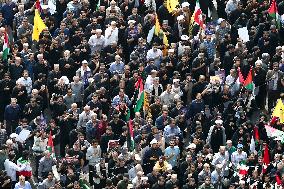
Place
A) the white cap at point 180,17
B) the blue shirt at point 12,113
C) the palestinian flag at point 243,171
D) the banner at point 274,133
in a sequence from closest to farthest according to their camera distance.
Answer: the palestinian flag at point 243,171 < the banner at point 274,133 < the blue shirt at point 12,113 < the white cap at point 180,17

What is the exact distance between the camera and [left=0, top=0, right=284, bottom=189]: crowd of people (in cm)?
5300

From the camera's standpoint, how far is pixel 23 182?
52.3 metres

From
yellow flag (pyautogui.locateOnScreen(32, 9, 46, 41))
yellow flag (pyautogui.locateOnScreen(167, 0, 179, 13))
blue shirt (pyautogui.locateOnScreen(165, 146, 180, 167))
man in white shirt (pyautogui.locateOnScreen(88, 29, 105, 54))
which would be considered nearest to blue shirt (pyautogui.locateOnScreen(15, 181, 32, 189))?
blue shirt (pyautogui.locateOnScreen(165, 146, 180, 167))

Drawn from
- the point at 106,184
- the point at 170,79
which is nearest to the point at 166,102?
the point at 170,79

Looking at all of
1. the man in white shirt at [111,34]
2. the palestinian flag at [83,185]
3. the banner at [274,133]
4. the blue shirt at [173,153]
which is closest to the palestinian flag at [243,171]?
the banner at [274,133]

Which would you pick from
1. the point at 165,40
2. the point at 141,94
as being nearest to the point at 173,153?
the point at 141,94

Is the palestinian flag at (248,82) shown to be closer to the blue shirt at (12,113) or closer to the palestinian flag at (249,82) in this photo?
the palestinian flag at (249,82)

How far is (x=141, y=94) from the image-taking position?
181 feet

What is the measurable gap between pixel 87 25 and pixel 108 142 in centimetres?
628

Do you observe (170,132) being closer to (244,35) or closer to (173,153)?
(173,153)

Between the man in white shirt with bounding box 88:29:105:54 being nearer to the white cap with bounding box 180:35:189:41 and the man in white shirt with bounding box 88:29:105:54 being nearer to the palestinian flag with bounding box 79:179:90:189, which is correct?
the white cap with bounding box 180:35:189:41

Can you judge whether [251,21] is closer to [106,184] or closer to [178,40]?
[178,40]

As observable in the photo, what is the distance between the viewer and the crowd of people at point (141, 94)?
53.0 meters

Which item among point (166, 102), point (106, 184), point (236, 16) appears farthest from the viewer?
point (236, 16)
